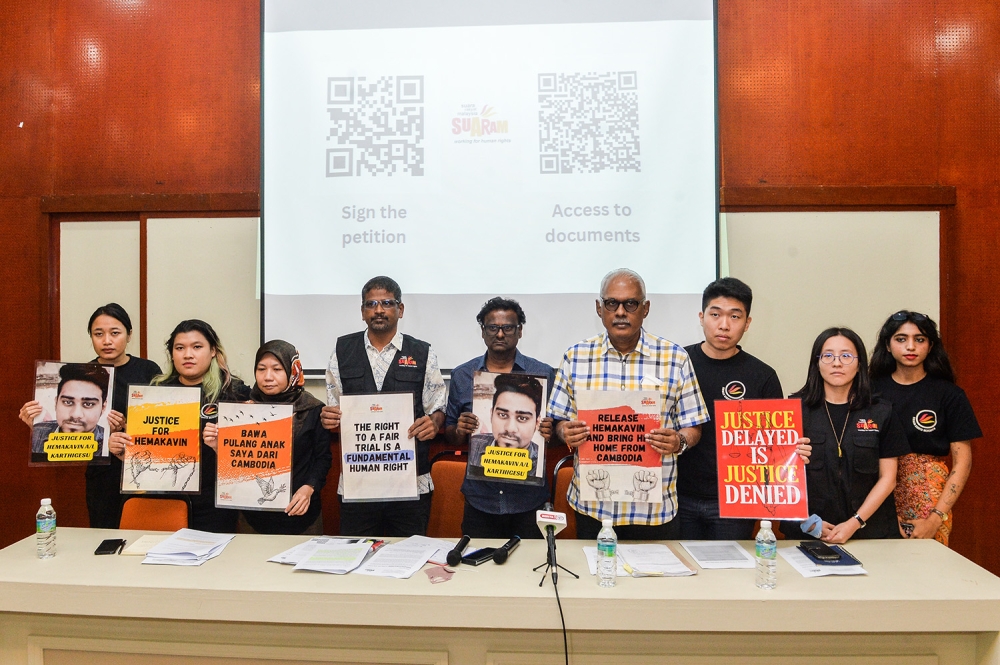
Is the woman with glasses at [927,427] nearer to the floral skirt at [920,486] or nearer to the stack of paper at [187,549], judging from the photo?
the floral skirt at [920,486]

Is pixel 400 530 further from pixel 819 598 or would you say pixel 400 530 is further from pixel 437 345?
pixel 819 598

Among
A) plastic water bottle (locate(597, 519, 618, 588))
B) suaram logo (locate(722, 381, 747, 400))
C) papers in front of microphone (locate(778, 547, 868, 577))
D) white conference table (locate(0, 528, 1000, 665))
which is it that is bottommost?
white conference table (locate(0, 528, 1000, 665))

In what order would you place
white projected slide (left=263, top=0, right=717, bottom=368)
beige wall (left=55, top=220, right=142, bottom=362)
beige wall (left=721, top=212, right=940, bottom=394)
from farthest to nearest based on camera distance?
beige wall (left=55, top=220, right=142, bottom=362) < beige wall (left=721, top=212, right=940, bottom=394) < white projected slide (left=263, top=0, right=717, bottom=368)

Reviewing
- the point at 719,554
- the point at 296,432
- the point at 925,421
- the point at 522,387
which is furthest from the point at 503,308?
the point at 925,421

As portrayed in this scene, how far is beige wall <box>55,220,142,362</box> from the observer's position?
3.86 m

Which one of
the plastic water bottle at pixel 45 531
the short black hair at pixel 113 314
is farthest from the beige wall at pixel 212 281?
the plastic water bottle at pixel 45 531

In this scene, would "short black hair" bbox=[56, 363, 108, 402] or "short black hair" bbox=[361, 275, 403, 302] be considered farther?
"short black hair" bbox=[361, 275, 403, 302]

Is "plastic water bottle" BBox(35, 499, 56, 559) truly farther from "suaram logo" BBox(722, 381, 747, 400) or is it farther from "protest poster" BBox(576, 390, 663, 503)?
"suaram logo" BBox(722, 381, 747, 400)

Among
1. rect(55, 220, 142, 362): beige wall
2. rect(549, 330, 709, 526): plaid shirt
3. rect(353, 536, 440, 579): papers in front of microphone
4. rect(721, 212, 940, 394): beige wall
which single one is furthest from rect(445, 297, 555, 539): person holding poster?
rect(55, 220, 142, 362): beige wall

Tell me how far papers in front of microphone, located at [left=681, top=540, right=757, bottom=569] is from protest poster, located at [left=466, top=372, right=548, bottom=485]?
628 mm

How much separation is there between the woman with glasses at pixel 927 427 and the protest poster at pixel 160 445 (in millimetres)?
3017

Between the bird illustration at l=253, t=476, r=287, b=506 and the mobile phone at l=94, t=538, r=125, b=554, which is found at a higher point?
the bird illustration at l=253, t=476, r=287, b=506

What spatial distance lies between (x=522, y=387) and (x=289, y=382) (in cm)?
105

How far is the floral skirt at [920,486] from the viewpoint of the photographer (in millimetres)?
2615
